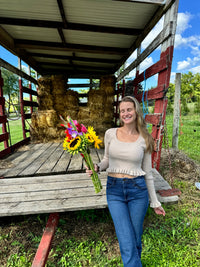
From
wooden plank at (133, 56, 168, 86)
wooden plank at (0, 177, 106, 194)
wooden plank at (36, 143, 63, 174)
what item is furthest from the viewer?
wooden plank at (36, 143, 63, 174)

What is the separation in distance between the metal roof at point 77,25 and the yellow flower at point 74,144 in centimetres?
223

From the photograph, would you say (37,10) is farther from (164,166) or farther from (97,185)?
(164,166)

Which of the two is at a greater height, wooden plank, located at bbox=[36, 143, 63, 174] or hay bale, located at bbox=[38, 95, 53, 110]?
hay bale, located at bbox=[38, 95, 53, 110]

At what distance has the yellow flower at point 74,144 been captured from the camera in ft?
4.53

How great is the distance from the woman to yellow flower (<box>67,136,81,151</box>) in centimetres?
36

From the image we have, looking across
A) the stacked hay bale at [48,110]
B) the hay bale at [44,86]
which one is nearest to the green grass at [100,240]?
the stacked hay bale at [48,110]

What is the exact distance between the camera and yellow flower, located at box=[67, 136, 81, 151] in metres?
1.38

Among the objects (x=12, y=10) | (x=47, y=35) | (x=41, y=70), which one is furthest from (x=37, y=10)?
(x=41, y=70)

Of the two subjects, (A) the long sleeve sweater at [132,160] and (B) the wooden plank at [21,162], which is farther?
(B) the wooden plank at [21,162]

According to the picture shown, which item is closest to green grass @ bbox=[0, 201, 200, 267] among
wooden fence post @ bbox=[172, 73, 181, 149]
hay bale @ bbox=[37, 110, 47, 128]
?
wooden fence post @ bbox=[172, 73, 181, 149]

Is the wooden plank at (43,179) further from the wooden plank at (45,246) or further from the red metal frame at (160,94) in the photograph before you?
the red metal frame at (160,94)

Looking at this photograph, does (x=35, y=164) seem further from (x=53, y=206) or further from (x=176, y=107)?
(x=176, y=107)

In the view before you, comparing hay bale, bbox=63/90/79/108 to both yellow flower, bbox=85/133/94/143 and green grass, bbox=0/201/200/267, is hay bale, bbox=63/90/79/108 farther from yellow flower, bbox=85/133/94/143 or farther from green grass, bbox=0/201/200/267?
yellow flower, bbox=85/133/94/143

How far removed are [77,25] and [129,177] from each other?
10.1 ft
